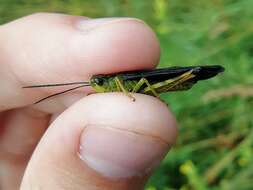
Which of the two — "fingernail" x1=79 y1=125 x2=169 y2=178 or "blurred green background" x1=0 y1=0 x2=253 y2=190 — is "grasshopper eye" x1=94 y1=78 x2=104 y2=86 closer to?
"fingernail" x1=79 y1=125 x2=169 y2=178

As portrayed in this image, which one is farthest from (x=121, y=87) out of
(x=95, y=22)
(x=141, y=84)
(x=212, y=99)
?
(x=212, y=99)

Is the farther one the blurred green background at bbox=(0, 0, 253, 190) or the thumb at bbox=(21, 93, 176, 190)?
the blurred green background at bbox=(0, 0, 253, 190)

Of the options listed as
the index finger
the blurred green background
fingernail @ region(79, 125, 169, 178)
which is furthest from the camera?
the blurred green background

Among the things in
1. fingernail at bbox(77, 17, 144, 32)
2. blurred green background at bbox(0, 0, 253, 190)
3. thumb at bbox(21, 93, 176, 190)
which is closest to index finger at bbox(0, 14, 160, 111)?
fingernail at bbox(77, 17, 144, 32)

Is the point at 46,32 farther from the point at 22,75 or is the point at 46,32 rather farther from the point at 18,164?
the point at 18,164

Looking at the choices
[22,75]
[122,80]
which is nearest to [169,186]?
[22,75]

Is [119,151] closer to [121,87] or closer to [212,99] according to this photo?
[121,87]
